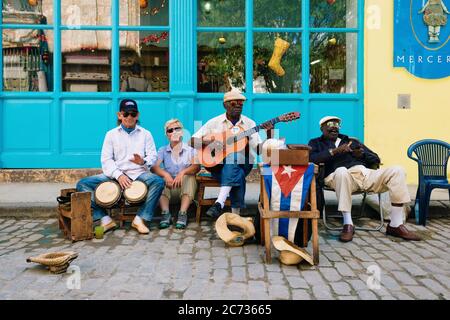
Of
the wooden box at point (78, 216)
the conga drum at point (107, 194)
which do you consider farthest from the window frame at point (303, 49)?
the wooden box at point (78, 216)

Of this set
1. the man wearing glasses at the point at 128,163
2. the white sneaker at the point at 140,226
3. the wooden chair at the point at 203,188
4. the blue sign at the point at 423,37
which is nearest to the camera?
the white sneaker at the point at 140,226

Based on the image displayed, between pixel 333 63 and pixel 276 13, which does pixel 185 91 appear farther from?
pixel 333 63

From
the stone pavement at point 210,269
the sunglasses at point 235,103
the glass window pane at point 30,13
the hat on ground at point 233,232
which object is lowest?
the stone pavement at point 210,269

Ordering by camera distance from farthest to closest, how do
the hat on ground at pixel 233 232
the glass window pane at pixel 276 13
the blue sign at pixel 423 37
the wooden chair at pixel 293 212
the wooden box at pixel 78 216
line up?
the glass window pane at pixel 276 13 → the blue sign at pixel 423 37 → the wooden box at pixel 78 216 → the hat on ground at pixel 233 232 → the wooden chair at pixel 293 212

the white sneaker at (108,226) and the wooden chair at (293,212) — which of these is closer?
the wooden chair at (293,212)

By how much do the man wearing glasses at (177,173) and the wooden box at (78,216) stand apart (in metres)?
0.84

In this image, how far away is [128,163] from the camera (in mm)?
5336

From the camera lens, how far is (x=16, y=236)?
15.9 feet

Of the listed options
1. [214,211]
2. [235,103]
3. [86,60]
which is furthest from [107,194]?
[86,60]

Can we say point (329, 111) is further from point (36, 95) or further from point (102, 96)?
point (36, 95)

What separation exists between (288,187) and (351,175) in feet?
4.15

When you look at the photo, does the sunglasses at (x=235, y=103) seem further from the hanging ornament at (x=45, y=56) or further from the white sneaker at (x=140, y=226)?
the hanging ornament at (x=45, y=56)

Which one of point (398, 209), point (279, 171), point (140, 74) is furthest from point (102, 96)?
point (398, 209)

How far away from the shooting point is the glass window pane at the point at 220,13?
7.58 m
